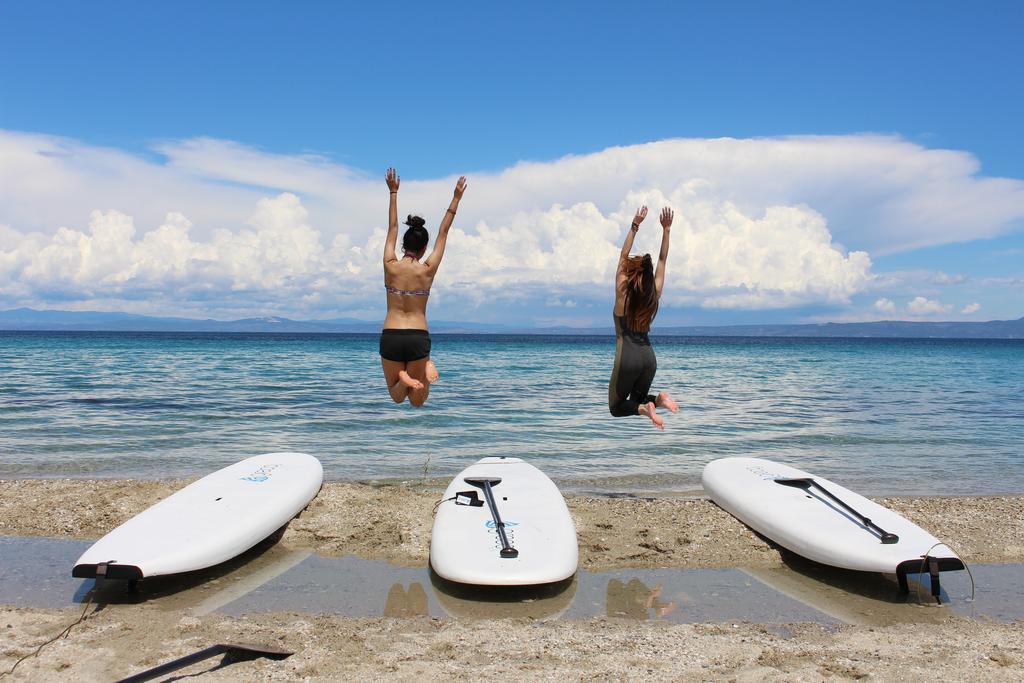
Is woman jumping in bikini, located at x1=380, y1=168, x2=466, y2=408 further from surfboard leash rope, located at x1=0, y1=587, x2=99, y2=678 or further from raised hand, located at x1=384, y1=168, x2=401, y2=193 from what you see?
surfboard leash rope, located at x1=0, y1=587, x2=99, y2=678

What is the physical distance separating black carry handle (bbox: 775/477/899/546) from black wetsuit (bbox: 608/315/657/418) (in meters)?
2.49

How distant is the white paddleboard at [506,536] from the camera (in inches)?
259

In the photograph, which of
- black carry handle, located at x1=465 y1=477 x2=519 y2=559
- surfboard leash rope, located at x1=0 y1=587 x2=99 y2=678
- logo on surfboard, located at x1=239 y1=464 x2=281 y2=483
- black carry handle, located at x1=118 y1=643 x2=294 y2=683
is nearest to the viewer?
black carry handle, located at x1=118 y1=643 x2=294 y2=683

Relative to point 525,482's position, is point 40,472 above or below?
below

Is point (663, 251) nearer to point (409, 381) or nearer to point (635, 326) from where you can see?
point (635, 326)

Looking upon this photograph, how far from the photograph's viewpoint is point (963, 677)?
16.4 feet

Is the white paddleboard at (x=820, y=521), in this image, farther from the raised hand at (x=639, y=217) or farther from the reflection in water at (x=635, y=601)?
the raised hand at (x=639, y=217)

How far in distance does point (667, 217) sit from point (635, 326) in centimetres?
128

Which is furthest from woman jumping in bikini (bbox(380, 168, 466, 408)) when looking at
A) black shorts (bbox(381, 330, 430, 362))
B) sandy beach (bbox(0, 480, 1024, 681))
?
sandy beach (bbox(0, 480, 1024, 681))

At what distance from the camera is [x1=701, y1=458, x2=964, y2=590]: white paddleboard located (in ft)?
22.5

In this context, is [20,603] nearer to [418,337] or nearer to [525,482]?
[418,337]

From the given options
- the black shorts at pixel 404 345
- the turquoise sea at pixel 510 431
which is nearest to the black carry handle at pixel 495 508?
the black shorts at pixel 404 345

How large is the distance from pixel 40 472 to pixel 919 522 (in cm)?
1295

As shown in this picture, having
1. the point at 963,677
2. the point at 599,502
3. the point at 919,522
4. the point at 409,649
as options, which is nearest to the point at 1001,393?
the point at 919,522
